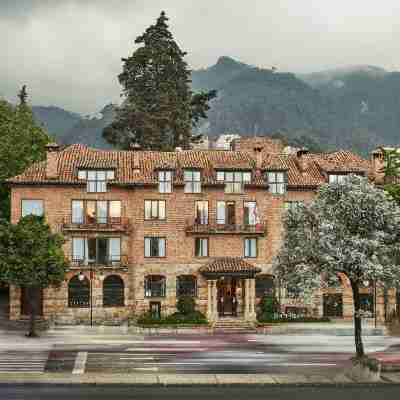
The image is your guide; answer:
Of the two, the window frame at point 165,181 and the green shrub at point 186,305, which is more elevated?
the window frame at point 165,181

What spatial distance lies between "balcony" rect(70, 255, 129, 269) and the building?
0.29 ft

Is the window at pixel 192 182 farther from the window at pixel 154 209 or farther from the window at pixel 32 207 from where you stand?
the window at pixel 32 207

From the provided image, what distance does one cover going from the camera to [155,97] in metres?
90.8

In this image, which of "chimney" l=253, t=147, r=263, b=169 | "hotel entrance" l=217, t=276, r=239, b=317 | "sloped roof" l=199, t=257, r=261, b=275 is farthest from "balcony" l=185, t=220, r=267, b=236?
"chimney" l=253, t=147, r=263, b=169

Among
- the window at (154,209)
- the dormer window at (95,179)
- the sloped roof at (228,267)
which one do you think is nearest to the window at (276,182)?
the sloped roof at (228,267)

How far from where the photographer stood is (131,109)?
90.2 metres

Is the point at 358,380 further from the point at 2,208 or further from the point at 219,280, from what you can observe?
the point at 2,208

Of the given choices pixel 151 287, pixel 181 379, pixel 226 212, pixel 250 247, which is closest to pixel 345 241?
pixel 181 379

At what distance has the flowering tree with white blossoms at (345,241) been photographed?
39500mm

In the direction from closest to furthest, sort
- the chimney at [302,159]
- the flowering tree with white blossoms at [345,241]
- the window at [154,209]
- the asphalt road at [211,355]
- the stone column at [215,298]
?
1. the flowering tree with white blossoms at [345,241]
2. the asphalt road at [211,355]
3. the stone column at [215,298]
4. the window at [154,209]
5. the chimney at [302,159]

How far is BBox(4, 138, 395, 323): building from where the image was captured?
66.4 m

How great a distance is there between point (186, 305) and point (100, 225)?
1054cm

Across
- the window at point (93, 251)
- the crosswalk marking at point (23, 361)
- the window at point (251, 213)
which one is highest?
the window at point (251, 213)

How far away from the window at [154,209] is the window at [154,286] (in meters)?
5.46
